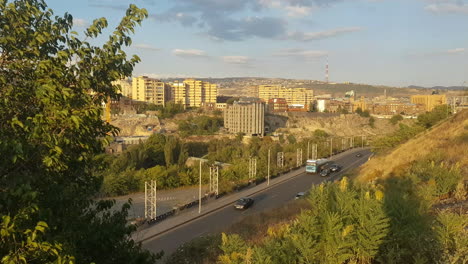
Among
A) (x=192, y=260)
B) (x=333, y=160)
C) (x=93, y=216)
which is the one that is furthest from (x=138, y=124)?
(x=93, y=216)

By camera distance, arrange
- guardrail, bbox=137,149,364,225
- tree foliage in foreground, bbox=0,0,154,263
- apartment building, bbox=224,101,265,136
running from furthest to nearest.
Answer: apartment building, bbox=224,101,265,136 → guardrail, bbox=137,149,364,225 → tree foliage in foreground, bbox=0,0,154,263

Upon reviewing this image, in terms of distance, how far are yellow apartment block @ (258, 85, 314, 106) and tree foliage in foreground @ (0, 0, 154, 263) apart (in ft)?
331

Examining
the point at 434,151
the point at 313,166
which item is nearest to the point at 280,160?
the point at 313,166

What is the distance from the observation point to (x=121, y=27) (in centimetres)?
396

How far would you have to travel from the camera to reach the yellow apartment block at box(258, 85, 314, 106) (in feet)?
357

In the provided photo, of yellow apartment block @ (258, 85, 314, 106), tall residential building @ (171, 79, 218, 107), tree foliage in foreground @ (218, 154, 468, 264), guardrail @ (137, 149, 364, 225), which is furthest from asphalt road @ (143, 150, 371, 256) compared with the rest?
yellow apartment block @ (258, 85, 314, 106)

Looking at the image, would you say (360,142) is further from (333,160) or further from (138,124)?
(138,124)

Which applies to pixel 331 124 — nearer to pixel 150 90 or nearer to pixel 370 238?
pixel 150 90

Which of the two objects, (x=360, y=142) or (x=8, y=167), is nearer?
(x=8, y=167)

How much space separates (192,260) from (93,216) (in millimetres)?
4937

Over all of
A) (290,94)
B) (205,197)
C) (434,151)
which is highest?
(290,94)

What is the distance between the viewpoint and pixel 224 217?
19.0 metres

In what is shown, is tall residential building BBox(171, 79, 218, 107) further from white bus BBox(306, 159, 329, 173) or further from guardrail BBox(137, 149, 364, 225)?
white bus BBox(306, 159, 329, 173)

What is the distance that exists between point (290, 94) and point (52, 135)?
114 meters
